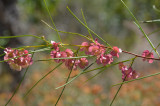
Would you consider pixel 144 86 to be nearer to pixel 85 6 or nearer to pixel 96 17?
pixel 96 17

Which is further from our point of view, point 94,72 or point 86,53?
point 94,72

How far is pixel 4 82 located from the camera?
3.05 m

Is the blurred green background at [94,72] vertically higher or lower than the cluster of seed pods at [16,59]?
higher

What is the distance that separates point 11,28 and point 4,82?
588 millimetres

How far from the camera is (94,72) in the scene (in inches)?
159

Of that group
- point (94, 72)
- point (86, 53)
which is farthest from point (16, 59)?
point (94, 72)

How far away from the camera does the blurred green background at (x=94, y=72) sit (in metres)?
2.49

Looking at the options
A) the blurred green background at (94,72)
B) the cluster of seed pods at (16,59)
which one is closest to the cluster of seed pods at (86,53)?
the cluster of seed pods at (16,59)

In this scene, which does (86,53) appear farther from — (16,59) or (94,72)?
(94,72)

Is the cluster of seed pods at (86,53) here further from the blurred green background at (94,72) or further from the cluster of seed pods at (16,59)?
the blurred green background at (94,72)

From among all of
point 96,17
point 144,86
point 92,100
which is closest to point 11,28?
point 92,100

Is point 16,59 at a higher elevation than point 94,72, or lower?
lower

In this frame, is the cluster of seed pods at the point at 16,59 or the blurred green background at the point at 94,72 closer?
the cluster of seed pods at the point at 16,59

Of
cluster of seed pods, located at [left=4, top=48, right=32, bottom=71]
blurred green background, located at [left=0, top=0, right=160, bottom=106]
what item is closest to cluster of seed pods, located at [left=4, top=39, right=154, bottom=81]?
cluster of seed pods, located at [left=4, top=48, right=32, bottom=71]
